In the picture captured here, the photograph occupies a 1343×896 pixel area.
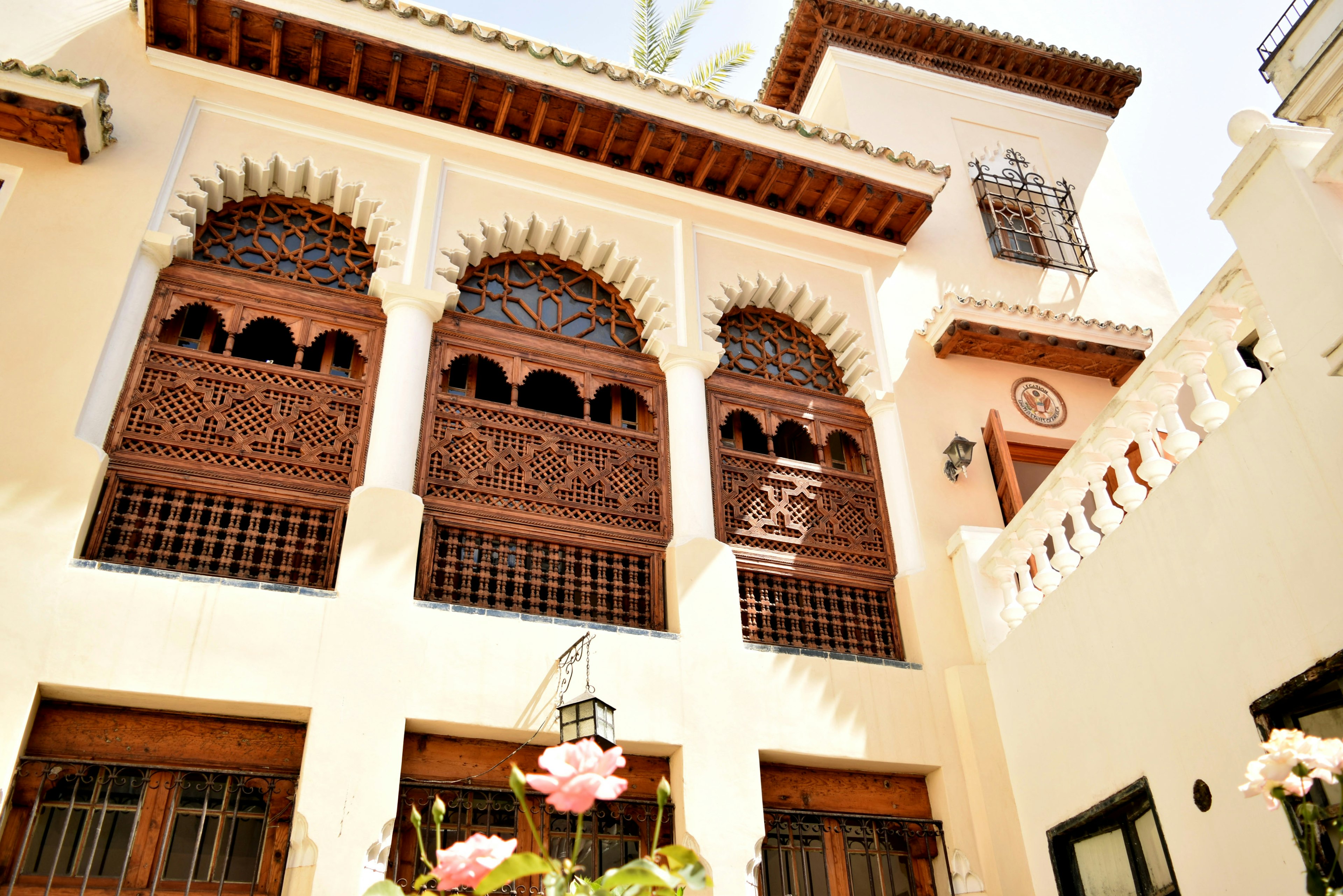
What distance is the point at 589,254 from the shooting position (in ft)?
23.2

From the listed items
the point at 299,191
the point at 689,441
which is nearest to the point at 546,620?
the point at 689,441

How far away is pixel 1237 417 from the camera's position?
156 inches

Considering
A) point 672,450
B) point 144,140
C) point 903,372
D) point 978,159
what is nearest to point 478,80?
point 144,140

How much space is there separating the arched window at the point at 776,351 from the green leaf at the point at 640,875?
523cm

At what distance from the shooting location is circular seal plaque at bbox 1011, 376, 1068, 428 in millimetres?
7457

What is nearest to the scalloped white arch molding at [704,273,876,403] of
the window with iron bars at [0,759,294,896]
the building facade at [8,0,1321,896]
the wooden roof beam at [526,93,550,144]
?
the building facade at [8,0,1321,896]

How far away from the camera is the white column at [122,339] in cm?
518

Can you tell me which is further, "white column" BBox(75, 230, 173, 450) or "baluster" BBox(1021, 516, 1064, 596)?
"baluster" BBox(1021, 516, 1064, 596)

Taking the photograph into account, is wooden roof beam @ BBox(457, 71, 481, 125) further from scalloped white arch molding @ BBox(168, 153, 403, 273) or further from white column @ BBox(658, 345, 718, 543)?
white column @ BBox(658, 345, 718, 543)

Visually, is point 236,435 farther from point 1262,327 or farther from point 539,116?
point 1262,327

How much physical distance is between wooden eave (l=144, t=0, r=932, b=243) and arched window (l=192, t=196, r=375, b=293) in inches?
35.5

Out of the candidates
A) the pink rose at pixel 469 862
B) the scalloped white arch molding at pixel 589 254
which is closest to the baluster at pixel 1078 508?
the scalloped white arch molding at pixel 589 254

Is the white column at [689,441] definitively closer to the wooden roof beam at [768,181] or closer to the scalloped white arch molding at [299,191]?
the wooden roof beam at [768,181]

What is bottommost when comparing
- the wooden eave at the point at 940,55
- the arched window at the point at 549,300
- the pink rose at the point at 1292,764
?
the pink rose at the point at 1292,764
